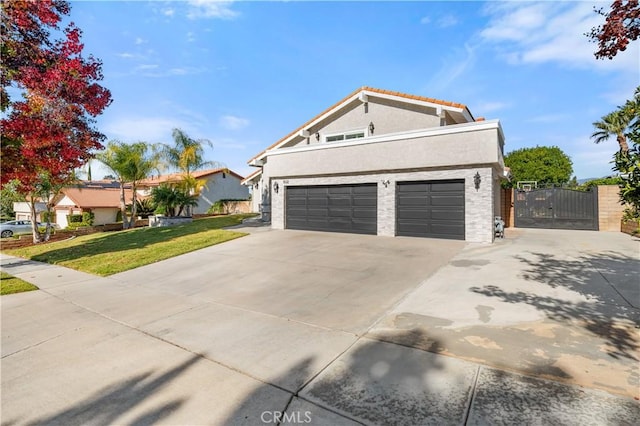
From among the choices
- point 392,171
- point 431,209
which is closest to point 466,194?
point 431,209

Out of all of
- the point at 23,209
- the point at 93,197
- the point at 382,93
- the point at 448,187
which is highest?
the point at 382,93

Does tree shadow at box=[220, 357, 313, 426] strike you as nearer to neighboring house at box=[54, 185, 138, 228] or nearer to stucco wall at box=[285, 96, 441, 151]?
stucco wall at box=[285, 96, 441, 151]

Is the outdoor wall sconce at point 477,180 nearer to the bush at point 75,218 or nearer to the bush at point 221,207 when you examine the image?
the bush at point 221,207

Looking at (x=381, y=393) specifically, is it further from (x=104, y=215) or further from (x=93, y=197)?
(x=93, y=197)

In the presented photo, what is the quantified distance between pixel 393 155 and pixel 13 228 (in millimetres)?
33408

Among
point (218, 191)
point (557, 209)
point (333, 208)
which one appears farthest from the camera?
point (218, 191)

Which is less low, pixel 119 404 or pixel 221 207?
pixel 221 207

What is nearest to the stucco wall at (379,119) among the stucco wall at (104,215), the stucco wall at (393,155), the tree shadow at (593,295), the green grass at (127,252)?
the stucco wall at (393,155)

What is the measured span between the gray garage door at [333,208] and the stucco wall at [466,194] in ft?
0.98

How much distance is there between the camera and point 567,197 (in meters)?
14.7

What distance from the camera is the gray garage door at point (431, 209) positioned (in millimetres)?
11375

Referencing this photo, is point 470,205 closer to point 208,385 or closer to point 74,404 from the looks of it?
point 208,385

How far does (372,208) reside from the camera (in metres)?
13.2

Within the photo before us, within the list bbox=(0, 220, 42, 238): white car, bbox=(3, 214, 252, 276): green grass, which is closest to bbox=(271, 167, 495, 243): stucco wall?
bbox=(3, 214, 252, 276): green grass
